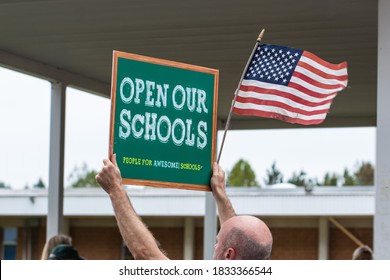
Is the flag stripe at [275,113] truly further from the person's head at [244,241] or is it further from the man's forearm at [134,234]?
the person's head at [244,241]

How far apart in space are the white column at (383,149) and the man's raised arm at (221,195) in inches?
142

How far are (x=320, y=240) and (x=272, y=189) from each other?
2.51 meters

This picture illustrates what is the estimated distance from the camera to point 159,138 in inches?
208

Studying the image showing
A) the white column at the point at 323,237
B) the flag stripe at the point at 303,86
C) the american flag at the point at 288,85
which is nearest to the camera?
the american flag at the point at 288,85

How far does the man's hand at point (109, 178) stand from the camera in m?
4.45

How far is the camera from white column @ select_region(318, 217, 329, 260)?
96.8 feet

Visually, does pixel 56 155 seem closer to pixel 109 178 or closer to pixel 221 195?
pixel 221 195

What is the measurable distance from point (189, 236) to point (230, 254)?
1074 inches

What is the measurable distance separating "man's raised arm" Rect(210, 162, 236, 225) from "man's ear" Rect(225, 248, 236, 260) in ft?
2.86

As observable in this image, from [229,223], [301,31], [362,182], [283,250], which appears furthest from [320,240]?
[362,182]

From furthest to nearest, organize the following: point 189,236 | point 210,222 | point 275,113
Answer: point 189,236, point 210,222, point 275,113

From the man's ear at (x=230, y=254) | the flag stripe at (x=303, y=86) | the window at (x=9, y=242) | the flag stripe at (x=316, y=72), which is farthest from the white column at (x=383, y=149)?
the window at (x=9, y=242)

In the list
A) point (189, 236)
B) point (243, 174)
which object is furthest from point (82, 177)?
point (189, 236)

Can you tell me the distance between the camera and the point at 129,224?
4254 millimetres
